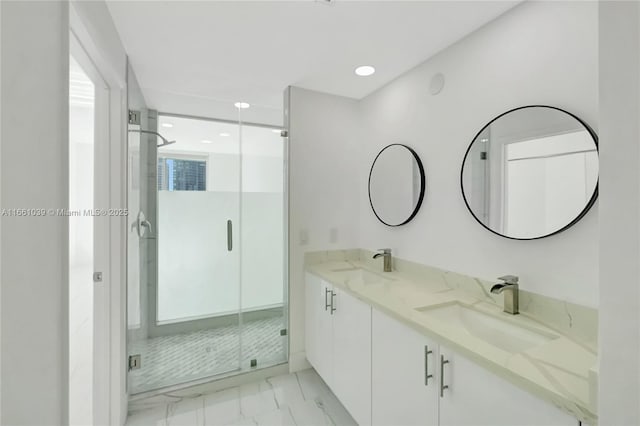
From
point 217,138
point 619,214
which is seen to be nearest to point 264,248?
point 217,138

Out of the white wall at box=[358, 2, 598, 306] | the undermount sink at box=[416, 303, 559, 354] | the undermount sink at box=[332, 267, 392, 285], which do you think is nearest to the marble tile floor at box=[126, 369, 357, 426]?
the undermount sink at box=[332, 267, 392, 285]

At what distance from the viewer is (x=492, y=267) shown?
59.9 inches

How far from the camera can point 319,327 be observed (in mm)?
2141

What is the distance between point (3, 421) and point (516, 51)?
7.23 ft

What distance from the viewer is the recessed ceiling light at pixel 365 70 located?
6.65 ft

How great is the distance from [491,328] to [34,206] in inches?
69.6

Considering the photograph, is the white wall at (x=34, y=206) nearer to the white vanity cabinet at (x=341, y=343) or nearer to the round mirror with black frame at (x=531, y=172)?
the white vanity cabinet at (x=341, y=343)

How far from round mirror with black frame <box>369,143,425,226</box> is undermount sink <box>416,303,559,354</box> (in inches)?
28.3

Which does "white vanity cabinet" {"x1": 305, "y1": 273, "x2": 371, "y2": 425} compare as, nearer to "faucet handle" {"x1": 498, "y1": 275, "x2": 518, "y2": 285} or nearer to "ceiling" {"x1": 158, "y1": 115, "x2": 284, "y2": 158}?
"faucet handle" {"x1": 498, "y1": 275, "x2": 518, "y2": 285}

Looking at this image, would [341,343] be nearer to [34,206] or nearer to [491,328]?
[491,328]

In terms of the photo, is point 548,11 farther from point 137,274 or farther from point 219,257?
point 137,274

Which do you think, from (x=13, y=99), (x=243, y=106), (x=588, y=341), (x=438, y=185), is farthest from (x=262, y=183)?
(x=588, y=341)

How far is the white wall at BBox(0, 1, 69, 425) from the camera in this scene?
2.15 ft

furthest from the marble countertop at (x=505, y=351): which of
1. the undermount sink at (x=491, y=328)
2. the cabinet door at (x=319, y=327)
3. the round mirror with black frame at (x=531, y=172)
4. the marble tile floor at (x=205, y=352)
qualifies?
the marble tile floor at (x=205, y=352)
